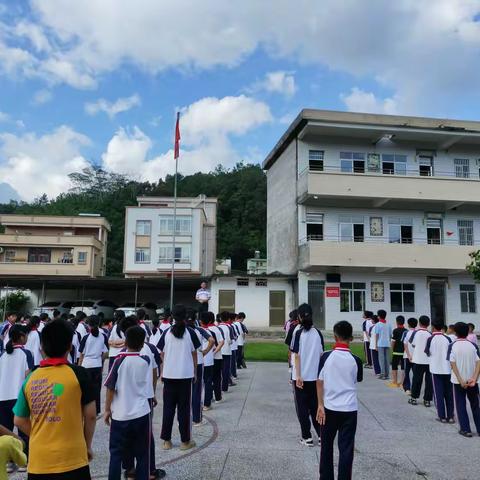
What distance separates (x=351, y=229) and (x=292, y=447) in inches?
851

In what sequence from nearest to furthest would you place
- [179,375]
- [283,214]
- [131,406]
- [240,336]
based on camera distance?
[131,406] < [179,375] < [240,336] < [283,214]

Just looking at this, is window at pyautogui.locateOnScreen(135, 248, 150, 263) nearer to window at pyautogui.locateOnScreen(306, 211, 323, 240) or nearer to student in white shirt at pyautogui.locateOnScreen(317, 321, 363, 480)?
window at pyautogui.locateOnScreen(306, 211, 323, 240)

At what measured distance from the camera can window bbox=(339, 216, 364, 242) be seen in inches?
1045

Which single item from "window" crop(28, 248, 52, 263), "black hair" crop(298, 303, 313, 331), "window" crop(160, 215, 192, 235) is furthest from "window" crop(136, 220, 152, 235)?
"black hair" crop(298, 303, 313, 331)

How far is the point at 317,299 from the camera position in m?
26.1

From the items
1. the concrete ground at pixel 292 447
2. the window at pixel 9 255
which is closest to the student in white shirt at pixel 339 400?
the concrete ground at pixel 292 447

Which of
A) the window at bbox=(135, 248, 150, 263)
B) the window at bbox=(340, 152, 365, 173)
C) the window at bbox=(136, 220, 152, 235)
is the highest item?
the window at bbox=(340, 152, 365, 173)

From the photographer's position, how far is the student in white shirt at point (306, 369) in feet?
20.9

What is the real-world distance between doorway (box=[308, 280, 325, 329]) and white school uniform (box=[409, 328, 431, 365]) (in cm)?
1687

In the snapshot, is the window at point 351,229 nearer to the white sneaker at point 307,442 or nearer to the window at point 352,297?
the window at point 352,297

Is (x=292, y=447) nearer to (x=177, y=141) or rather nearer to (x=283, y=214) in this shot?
(x=177, y=141)

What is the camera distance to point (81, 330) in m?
9.61

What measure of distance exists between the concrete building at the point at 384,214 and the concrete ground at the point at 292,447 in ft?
53.7

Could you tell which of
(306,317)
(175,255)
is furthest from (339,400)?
(175,255)
